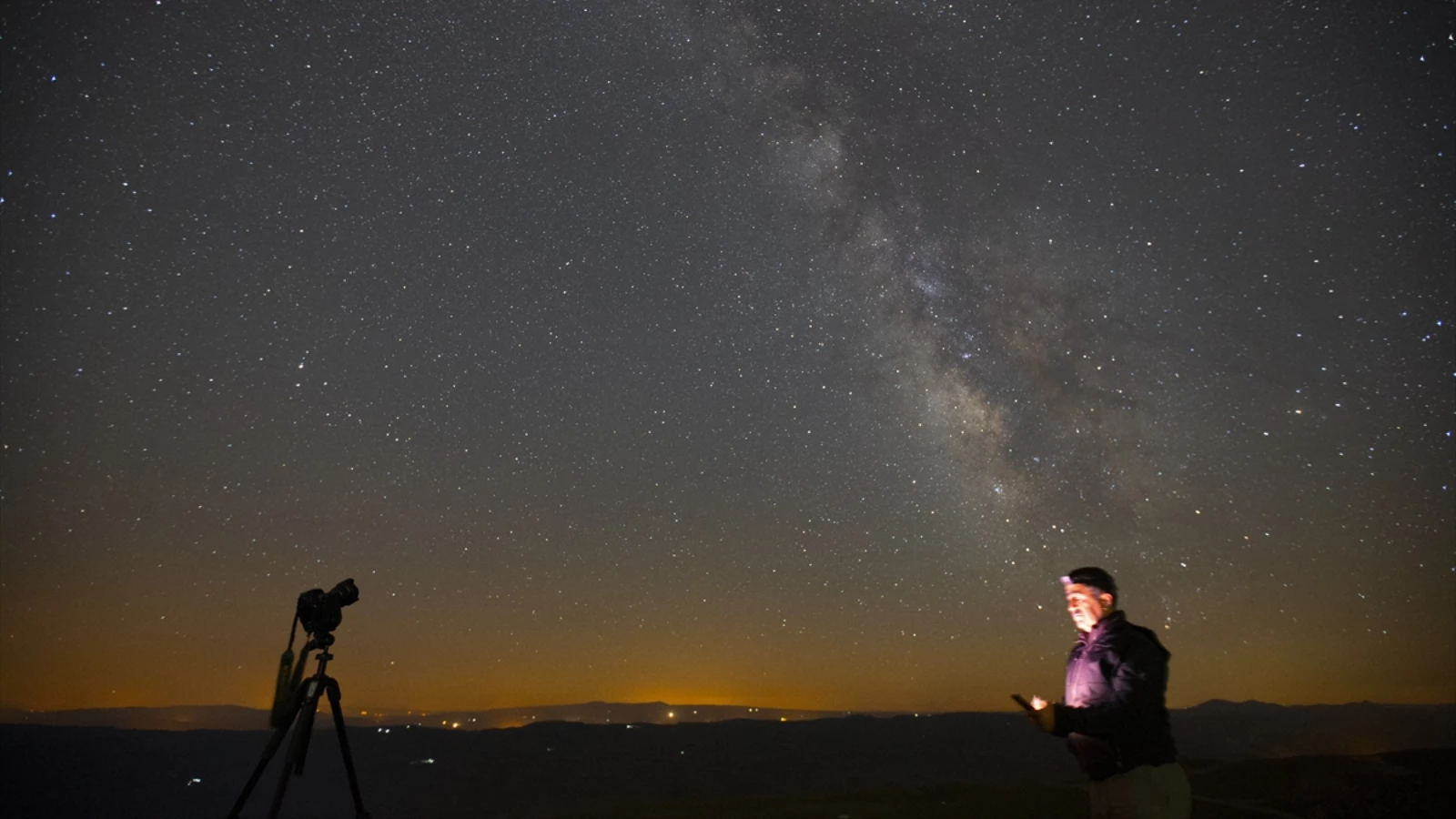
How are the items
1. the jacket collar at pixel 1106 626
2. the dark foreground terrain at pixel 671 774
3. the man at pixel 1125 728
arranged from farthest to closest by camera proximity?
the dark foreground terrain at pixel 671 774 → the jacket collar at pixel 1106 626 → the man at pixel 1125 728

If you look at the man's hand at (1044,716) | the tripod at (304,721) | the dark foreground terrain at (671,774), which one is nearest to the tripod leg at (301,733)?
the tripod at (304,721)

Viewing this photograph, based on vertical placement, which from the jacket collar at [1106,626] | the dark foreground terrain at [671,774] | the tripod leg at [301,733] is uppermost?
the jacket collar at [1106,626]

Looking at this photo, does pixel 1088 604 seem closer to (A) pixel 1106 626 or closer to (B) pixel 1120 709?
(A) pixel 1106 626

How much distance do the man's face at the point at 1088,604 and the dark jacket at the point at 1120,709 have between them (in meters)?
0.19

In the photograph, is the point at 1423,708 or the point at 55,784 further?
the point at 1423,708

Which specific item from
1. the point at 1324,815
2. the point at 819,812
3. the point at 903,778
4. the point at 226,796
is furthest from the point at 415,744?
the point at 1324,815

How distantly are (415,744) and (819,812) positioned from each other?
37.4 m

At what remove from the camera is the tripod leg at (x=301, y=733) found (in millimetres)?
6167

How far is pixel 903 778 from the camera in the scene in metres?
44.0

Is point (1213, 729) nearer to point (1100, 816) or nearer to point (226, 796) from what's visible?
point (226, 796)

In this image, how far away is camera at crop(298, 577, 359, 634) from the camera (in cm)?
683

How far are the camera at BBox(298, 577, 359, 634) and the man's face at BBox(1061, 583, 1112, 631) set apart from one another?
20.7 ft

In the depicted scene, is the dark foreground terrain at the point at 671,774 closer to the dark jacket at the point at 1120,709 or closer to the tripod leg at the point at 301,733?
the tripod leg at the point at 301,733

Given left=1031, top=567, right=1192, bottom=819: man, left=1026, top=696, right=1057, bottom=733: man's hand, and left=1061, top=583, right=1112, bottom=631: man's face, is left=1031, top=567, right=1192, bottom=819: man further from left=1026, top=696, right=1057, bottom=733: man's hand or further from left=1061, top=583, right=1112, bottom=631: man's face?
left=1061, top=583, right=1112, bottom=631: man's face
